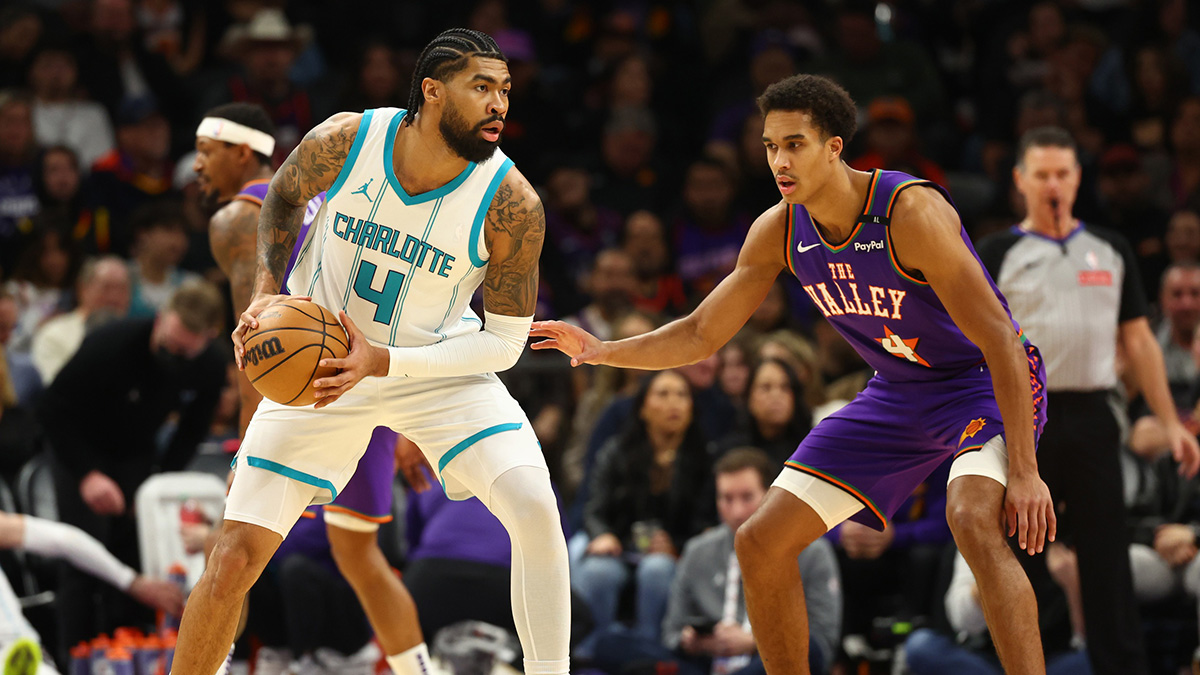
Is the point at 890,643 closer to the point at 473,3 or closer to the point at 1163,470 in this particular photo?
the point at 1163,470

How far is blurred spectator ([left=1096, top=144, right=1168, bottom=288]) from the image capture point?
9156 mm

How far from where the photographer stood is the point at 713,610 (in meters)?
6.83

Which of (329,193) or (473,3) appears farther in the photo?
(473,3)

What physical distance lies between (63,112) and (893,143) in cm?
637

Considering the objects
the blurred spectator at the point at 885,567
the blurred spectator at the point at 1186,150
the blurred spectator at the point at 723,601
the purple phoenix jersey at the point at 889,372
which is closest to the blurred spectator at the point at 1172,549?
the blurred spectator at the point at 885,567

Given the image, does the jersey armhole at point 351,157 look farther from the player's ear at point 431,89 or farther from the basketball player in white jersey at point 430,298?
the player's ear at point 431,89

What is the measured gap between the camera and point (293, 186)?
177 inches

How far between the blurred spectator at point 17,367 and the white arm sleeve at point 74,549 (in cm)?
160

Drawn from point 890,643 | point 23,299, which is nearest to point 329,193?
point 890,643

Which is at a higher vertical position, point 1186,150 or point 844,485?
point 1186,150

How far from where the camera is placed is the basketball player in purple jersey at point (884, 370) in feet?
13.8

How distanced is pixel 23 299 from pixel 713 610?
18.0ft

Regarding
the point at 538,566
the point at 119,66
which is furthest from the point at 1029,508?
the point at 119,66

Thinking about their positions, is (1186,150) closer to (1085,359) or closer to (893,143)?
(893,143)
